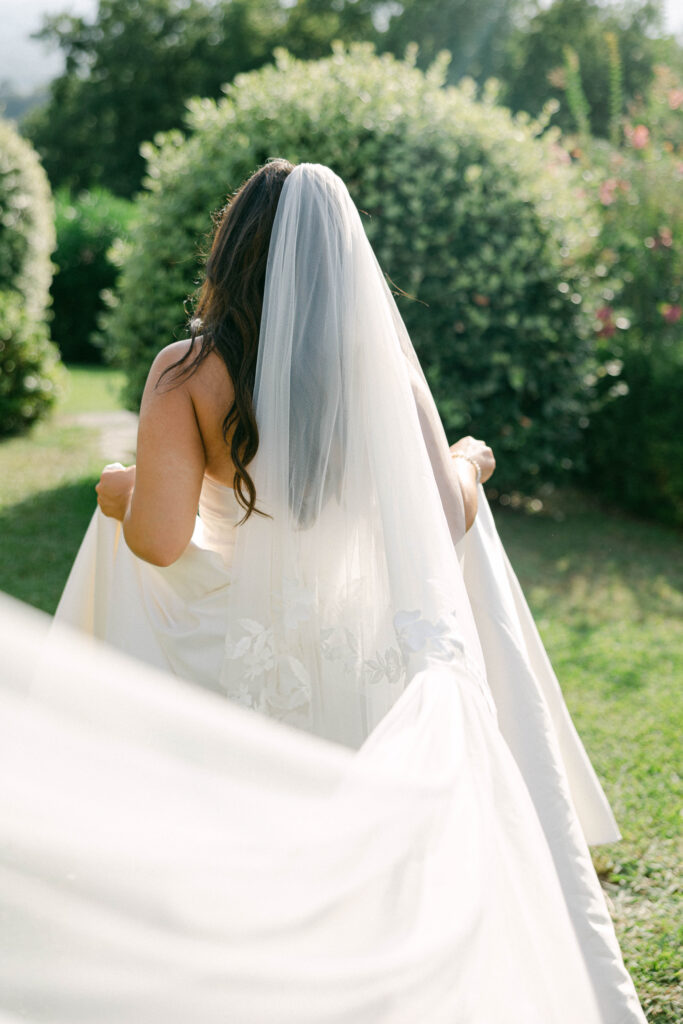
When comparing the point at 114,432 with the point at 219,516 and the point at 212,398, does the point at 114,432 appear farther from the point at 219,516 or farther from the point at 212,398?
the point at 212,398

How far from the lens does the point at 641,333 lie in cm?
758

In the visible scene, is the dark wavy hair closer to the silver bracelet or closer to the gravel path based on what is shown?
the silver bracelet

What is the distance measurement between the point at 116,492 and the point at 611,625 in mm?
3458

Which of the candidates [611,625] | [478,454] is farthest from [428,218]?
[478,454]

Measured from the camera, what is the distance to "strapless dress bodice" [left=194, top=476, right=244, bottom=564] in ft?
7.14

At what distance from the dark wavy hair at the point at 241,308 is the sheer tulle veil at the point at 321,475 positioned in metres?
0.03

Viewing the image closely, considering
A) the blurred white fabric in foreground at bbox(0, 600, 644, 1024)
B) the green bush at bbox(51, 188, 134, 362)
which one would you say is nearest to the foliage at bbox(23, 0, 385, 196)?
the green bush at bbox(51, 188, 134, 362)

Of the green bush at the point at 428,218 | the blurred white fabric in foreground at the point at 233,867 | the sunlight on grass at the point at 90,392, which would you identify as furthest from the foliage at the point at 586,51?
the blurred white fabric in foreground at the point at 233,867

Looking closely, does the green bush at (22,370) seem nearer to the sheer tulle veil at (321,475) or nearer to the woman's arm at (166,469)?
the woman's arm at (166,469)

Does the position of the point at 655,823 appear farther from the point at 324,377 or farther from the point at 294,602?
the point at 324,377

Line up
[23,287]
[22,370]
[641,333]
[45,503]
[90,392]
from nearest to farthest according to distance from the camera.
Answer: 1. [45,503]
2. [641,333]
3. [22,370]
4. [23,287]
5. [90,392]

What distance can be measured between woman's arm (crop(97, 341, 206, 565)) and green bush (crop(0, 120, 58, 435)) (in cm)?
610

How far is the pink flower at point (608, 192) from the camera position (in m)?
8.00

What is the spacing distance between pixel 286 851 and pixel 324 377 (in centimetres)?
112
